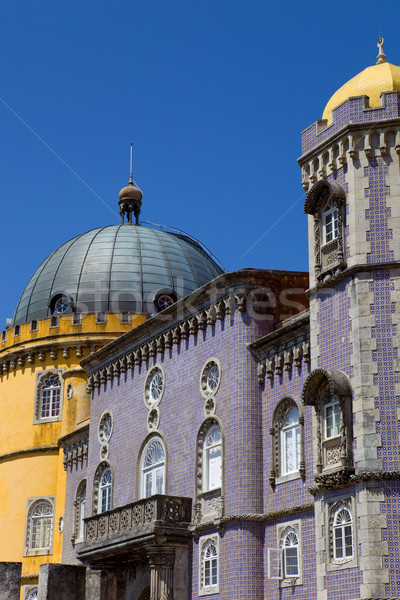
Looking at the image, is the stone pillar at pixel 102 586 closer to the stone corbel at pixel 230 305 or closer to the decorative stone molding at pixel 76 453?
the decorative stone molding at pixel 76 453

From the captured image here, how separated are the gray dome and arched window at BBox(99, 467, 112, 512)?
12.9 metres

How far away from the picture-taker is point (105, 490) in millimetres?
36344

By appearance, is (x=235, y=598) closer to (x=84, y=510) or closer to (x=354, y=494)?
(x=354, y=494)

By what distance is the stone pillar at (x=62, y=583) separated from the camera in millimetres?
34938

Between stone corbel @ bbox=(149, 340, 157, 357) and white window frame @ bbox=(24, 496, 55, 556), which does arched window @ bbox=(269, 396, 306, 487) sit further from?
white window frame @ bbox=(24, 496, 55, 556)

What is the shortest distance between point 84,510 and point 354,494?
64.4 feet

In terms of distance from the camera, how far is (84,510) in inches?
1559

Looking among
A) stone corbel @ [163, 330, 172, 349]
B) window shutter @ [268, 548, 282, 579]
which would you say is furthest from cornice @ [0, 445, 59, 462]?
window shutter @ [268, 548, 282, 579]

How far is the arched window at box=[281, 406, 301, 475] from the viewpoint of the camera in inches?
1038

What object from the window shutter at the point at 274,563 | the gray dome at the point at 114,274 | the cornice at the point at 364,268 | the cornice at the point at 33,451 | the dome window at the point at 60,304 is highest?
the gray dome at the point at 114,274

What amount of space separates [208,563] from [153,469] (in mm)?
5309

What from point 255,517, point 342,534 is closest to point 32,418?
point 255,517

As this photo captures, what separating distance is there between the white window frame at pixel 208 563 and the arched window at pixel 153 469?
366cm

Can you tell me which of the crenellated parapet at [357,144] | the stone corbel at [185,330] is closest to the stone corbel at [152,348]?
the stone corbel at [185,330]
